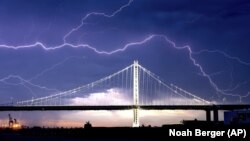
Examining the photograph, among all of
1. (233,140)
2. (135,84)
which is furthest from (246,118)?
(135,84)

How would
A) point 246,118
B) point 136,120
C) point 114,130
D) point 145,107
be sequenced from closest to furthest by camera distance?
point 246,118 < point 114,130 < point 136,120 < point 145,107

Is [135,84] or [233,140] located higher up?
[135,84]

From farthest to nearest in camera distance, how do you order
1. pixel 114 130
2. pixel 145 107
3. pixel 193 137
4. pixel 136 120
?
pixel 145 107, pixel 136 120, pixel 114 130, pixel 193 137

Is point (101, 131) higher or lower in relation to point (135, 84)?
lower

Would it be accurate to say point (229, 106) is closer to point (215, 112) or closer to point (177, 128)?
point (215, 112)

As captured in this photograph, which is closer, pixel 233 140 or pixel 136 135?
pixel 233 140

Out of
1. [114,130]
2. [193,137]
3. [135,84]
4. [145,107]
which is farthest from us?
[135,84]

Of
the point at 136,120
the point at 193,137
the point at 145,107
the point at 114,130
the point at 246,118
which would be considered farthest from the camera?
the point at 145,107

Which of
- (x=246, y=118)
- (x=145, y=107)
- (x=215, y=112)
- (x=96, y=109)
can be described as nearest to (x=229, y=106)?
(x=215, y=112)

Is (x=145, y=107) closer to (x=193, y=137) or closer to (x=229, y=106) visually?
(x=229, y=106)
